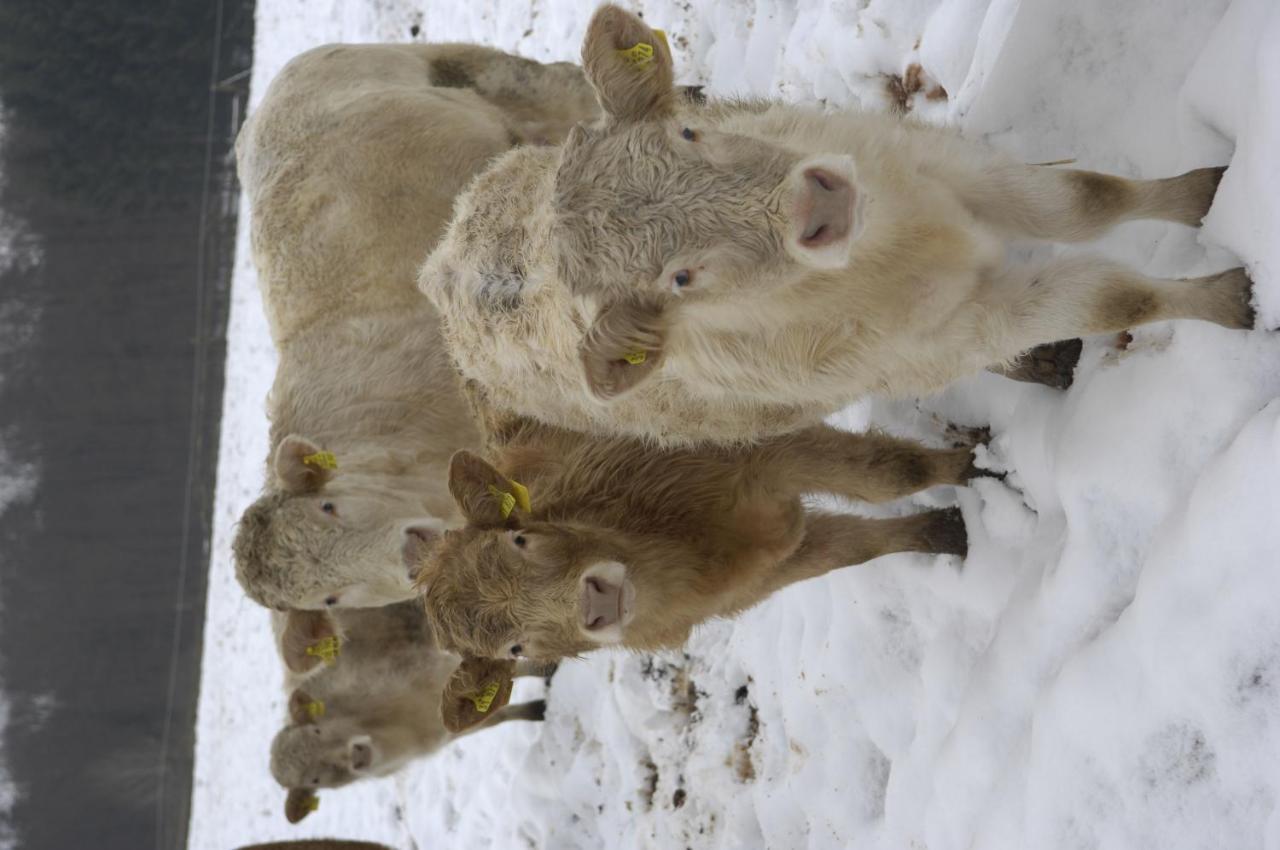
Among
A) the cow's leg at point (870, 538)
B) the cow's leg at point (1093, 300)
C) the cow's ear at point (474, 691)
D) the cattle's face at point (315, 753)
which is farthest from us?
the cattle's face at point (315, 753)

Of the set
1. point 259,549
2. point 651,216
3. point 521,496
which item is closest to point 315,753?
point 259,549

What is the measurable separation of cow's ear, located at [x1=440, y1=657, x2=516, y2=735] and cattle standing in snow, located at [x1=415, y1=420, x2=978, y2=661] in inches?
2.9

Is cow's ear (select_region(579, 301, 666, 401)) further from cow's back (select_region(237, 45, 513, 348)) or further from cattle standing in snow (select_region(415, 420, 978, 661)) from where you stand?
cow's back (select_region(237, 45, 513, 348))

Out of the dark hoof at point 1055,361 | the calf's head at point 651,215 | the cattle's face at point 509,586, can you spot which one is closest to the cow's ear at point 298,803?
the cattle's face at point 509,586

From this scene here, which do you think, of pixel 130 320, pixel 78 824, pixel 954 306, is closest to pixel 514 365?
pixel 954 306

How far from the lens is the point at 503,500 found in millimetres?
3277

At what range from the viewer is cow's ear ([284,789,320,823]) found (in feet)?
20.5

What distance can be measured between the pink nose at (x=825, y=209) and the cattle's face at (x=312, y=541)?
3198 mm

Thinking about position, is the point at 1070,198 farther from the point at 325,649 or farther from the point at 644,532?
the point at 325,649

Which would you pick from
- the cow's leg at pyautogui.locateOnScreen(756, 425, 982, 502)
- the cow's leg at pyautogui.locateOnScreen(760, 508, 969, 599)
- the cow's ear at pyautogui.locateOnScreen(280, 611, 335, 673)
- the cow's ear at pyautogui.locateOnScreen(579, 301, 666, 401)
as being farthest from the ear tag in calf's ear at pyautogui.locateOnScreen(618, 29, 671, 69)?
the cow's ear at pyautogui.locateOnScreen(280, 611, 335, 673)

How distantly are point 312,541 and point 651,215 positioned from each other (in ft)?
10.2

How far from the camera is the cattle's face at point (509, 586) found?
314cm

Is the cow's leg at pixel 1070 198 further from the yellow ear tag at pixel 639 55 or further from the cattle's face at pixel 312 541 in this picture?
the cattle's face at pixel 312 541

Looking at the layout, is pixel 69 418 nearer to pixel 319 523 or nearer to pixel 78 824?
pixel 78 824
